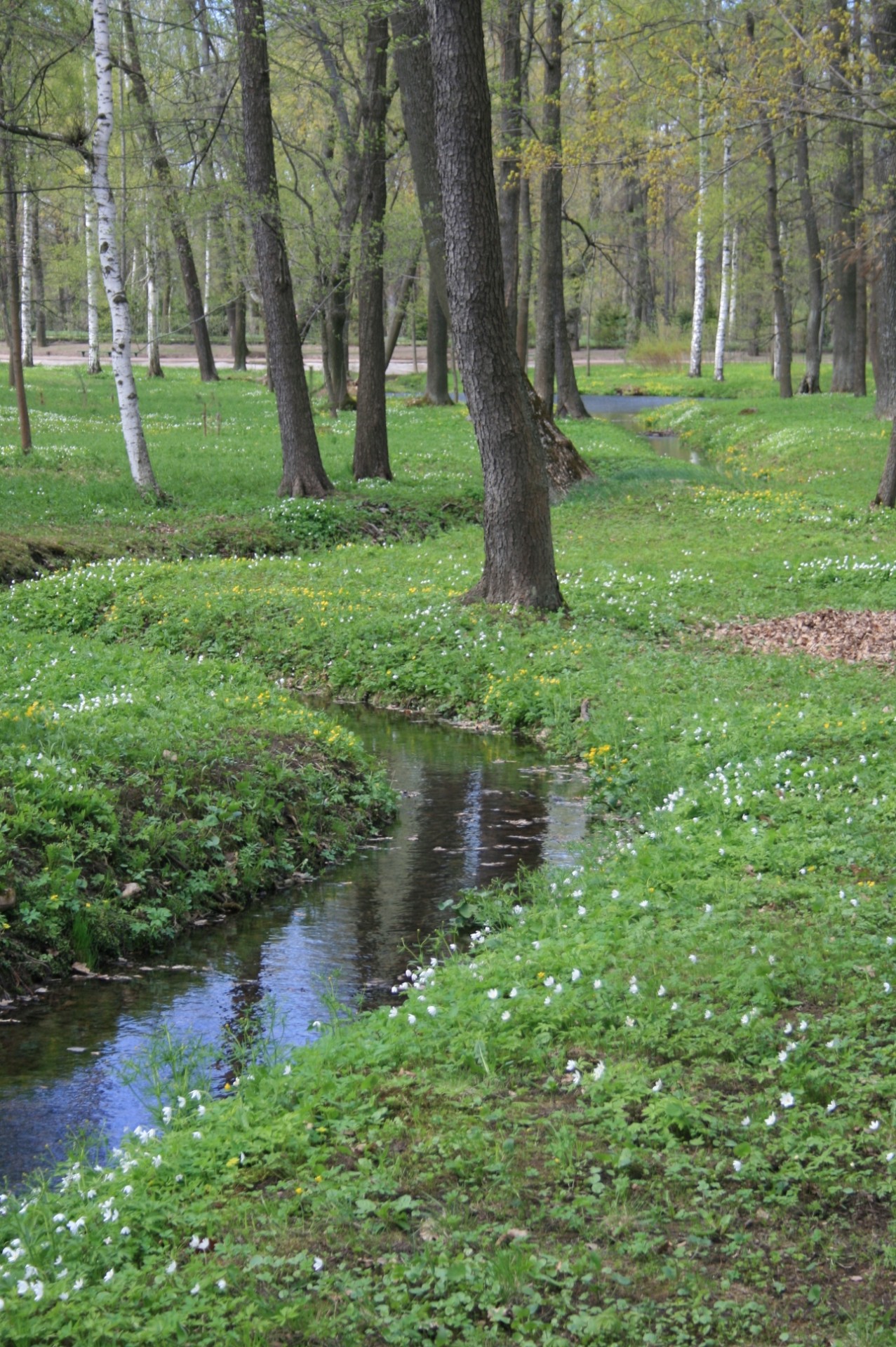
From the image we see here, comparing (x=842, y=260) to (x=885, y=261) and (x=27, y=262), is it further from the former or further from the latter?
(x=27, y=262)

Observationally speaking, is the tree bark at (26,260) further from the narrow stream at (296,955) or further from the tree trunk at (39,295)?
the narrow stream at (296,955)

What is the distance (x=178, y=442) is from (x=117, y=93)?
22.9 metres

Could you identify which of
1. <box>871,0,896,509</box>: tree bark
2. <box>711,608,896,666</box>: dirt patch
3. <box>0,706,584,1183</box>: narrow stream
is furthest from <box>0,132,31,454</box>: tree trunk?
<box>871,0,896,509</box>: tree bark

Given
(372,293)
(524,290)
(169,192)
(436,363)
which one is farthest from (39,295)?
(372,293)

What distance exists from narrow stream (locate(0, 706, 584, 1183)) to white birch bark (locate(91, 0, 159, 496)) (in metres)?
10.4

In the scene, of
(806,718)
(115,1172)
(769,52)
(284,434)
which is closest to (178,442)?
(284,434)

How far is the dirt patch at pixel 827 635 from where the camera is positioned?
12.0 m

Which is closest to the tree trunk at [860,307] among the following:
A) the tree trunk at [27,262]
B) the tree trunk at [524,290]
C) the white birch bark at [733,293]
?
the tree trunk at [524,290]

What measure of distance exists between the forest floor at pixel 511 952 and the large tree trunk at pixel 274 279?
3.24 metres

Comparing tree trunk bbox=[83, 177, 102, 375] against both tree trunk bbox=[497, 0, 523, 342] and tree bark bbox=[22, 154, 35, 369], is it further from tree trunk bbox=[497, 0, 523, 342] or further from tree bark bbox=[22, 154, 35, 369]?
tree trunk bbox=[497, 0, 523, 342]

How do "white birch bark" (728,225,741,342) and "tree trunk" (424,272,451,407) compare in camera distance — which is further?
"white birch bark" (728,225,741,342)

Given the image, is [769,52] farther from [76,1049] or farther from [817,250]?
[817,250]

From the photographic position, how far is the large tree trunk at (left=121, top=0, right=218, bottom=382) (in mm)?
24841

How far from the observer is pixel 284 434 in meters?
19.8
